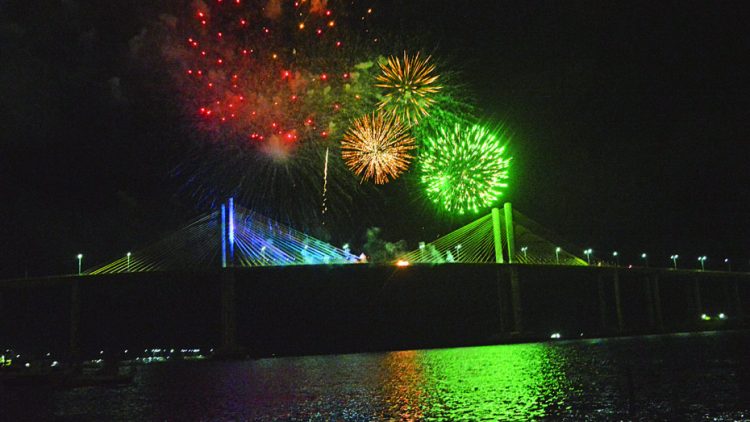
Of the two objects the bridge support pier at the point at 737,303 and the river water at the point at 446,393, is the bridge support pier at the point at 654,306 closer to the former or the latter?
the bridge support pier at the point at 737,303

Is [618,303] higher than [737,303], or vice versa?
[737,303]

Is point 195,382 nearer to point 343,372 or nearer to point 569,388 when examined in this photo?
point 343,372

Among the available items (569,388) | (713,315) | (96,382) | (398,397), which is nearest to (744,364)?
(569,388)

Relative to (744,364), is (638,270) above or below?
above

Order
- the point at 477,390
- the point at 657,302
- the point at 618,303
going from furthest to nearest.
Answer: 1. the point at 657,302
2. the point at 618,303
3. the point at 477,390

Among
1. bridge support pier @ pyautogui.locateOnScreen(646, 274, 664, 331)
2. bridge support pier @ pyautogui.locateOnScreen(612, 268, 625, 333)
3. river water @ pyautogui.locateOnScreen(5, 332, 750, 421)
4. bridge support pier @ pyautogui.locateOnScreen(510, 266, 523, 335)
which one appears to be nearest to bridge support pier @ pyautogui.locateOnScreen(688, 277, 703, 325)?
bridge support pier @ pyautogui.locateOnScreen(646, 274, 664, 331)

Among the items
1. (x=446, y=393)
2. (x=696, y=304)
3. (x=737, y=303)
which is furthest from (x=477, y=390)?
(x=737, y=303)

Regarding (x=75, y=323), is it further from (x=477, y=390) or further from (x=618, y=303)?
(x=618, y=303)
